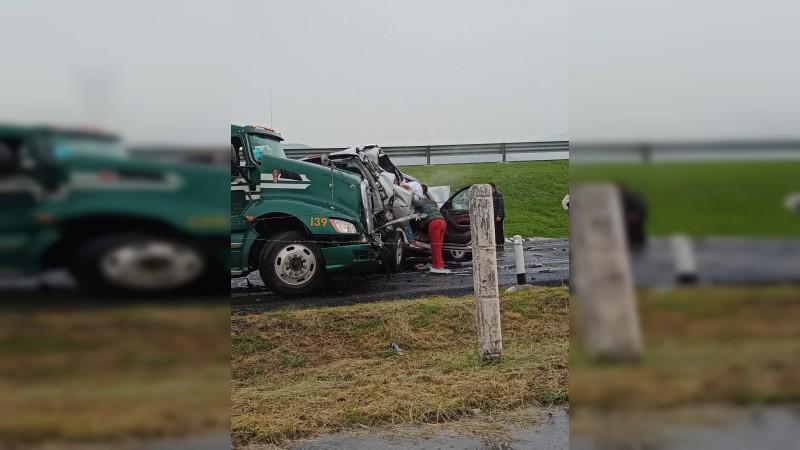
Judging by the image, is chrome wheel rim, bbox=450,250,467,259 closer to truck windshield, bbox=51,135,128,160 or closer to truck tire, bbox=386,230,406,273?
truck tire, bbox=386,230,406,273

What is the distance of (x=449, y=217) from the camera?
264 inches

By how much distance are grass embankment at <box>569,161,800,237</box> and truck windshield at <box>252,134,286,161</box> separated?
4811 mm

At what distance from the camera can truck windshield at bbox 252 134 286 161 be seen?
557cm

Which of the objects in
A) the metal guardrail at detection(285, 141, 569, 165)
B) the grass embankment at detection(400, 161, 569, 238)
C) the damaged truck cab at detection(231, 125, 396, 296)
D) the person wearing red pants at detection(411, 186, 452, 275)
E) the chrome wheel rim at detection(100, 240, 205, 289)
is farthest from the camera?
the person wearing red pants at detection(411, 186, 452, 275)

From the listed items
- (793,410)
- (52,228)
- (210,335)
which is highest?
(52,228)

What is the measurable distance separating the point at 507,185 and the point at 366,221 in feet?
6.33

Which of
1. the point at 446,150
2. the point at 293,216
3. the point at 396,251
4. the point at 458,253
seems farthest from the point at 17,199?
the point at 458,253

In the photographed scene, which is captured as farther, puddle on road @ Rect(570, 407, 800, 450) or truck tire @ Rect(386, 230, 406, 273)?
truck tire @ Rect(386, 230, 406, 273)

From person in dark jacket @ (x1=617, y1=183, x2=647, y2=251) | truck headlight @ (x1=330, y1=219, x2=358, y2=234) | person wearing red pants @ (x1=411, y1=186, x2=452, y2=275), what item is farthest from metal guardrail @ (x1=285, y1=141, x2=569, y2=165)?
person in dark jacket @ (x1=617, y1=183, x2=647, y2=251)

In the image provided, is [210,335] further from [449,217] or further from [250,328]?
[449,217]

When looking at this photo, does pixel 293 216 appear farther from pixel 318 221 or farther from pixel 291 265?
pixel 291 265

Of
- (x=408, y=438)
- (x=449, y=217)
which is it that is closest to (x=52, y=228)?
(x=408, y=438)

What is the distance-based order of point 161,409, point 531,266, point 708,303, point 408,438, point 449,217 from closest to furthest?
point 708,303
point 161,409
point 408,438
point 449,217
point 531,266

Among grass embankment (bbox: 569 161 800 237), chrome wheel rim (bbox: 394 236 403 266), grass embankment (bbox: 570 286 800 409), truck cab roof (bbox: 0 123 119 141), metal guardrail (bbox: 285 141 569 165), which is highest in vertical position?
metal guardrail (bbox: 285 141 569 165)
